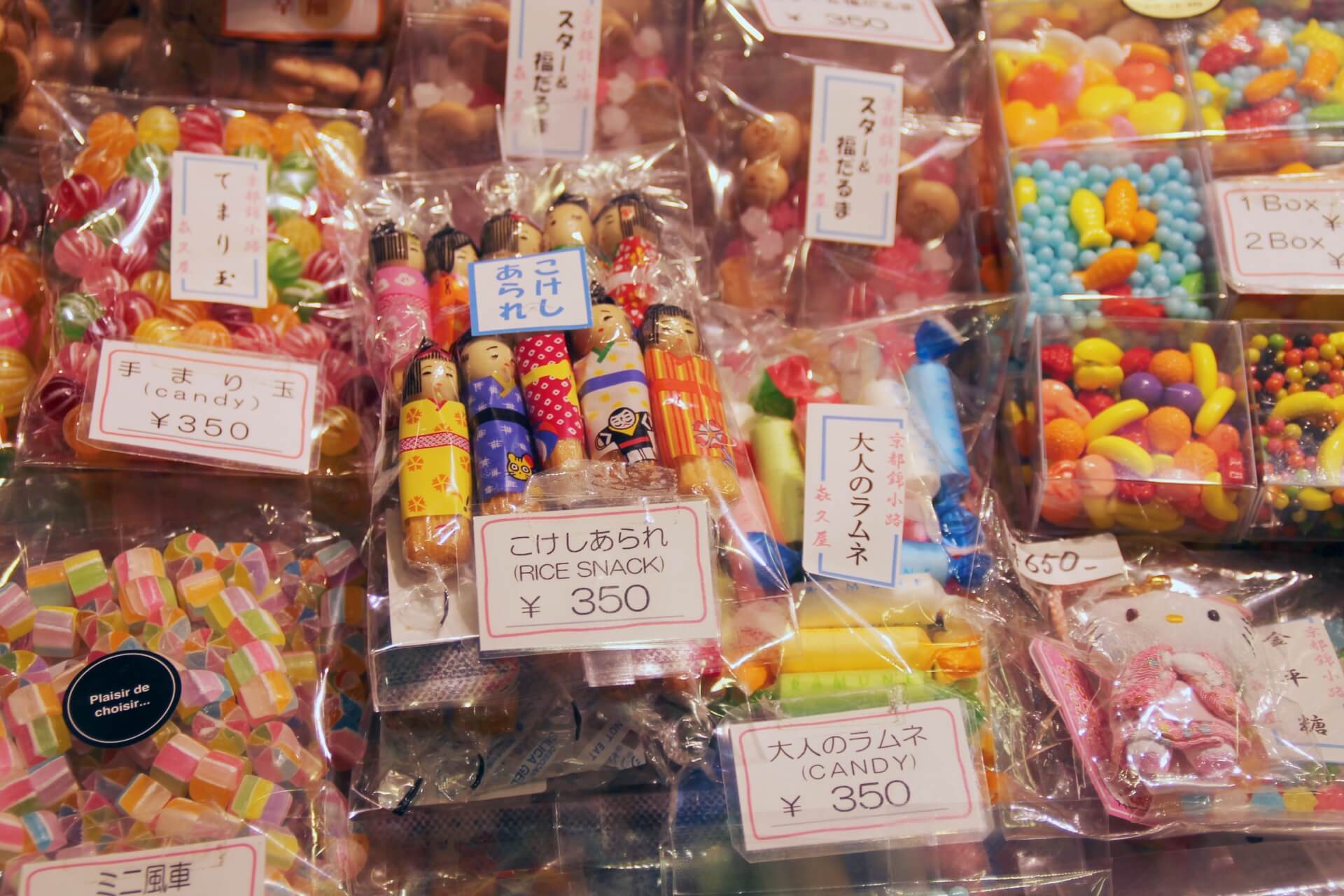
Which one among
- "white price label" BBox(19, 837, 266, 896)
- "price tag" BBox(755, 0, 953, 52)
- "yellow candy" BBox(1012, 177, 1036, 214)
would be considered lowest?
"white price label" BBox(19, 837, 266, 896)

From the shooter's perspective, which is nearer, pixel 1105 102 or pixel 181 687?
pixel 181 687

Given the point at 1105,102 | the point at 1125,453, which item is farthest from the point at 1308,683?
the point at 1105,102

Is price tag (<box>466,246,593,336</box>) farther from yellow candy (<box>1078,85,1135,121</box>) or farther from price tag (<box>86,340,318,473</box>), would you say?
yellow candy (<box>1078,85,1135,121</box>)

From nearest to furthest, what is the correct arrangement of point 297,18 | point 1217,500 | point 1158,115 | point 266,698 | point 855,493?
point 266,698
point 855,493
point 1217,500
point 297,18
point 1158,115

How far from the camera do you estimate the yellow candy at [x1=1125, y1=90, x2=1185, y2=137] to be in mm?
2111

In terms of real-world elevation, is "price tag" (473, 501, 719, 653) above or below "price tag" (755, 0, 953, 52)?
below

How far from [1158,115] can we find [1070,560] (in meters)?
1.00

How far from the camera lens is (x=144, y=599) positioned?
1504 millimetres

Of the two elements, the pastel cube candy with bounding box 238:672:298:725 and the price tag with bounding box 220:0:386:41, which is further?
the price tag with bounding box 220:0:386:41

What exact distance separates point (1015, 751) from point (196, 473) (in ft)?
4.45

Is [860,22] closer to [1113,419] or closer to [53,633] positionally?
[1113,419]

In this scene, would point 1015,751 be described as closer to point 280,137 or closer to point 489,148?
point 489,148

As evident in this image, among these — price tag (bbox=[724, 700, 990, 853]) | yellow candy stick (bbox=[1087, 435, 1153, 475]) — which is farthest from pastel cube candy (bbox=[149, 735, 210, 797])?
yellow candy stick (bbox=[1087, 435, 1153, 475])

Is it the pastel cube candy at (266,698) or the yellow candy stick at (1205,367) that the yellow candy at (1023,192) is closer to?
the yellow candy stick at (1205,367)
